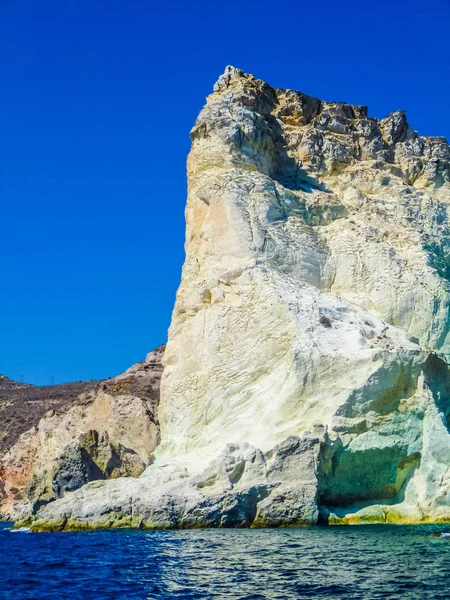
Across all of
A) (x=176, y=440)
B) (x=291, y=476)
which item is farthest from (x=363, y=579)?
(x=176, y=440)

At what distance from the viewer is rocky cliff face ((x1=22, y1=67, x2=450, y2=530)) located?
30.9 m

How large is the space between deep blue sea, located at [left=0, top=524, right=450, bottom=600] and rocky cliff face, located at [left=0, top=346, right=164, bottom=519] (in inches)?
656

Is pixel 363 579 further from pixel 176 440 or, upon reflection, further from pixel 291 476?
pixel 176 440

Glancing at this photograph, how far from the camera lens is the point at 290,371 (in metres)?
34.2

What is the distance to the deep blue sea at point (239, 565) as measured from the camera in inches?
680

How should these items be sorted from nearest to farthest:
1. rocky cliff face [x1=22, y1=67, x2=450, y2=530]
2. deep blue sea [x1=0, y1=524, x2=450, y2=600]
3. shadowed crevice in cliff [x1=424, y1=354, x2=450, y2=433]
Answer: deep blue sea [x1=0, y1=524, x2=450, y2=600] → rocky cliff face [x1=22, y1=67, x2=450, y2=530] → shadowed crevice in cliff [x1=424, y1=354, x2=450, y2=433]

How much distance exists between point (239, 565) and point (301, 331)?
15992mm

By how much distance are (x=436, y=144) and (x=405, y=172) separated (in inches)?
132

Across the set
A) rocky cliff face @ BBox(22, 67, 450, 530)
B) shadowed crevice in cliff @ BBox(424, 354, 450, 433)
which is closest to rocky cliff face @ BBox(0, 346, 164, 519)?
rocky cliff face @ BBox(22, 67, 450, 530)

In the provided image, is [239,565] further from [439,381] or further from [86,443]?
[86,443]

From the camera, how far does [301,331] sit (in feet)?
115

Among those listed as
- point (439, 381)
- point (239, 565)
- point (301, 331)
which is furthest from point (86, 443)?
point (239, 565)

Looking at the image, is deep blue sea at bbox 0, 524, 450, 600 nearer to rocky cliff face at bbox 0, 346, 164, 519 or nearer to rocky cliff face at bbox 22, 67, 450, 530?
rocky cliff face at bbox 22, 67, 450, 530

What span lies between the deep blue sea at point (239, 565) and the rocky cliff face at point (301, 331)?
2.85 meters
